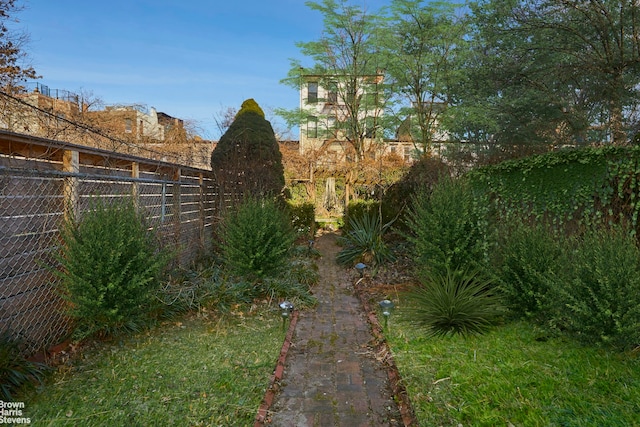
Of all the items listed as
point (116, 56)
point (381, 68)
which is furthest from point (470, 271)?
point (381, 68)

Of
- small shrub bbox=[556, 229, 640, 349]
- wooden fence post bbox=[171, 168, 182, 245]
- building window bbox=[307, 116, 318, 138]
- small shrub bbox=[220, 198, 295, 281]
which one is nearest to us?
small shrub bbox=[556, 229, 640, 349]

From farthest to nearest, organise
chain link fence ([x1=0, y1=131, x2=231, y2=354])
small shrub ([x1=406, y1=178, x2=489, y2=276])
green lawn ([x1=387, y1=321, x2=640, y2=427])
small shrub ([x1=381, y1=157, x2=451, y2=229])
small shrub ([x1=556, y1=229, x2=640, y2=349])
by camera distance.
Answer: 1. small shrub ([x1=381, y1=157, x2=451, y2=229])
2. small shrub ([x1=406, y1=178, x2=489, y2=276])
3. chain link fence ([x1=0, y1=131, x2=231, y2=354])
4. small shrub ([x1=556, y1=229, x2=640, y2=349])
5. green lawn ([x1=387, y1=321, x2=640, y2=427])

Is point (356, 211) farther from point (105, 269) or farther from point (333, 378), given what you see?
point (105, 269)

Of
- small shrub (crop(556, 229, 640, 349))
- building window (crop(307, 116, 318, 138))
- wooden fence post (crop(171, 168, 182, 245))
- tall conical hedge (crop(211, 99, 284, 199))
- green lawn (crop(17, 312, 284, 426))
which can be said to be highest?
building window (crop(307, 116, 318, 138))

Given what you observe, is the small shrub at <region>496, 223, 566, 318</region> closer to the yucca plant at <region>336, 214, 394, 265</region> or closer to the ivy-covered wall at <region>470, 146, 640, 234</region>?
the ivy-covered wall at <region>470, 146, 640, 234</region>

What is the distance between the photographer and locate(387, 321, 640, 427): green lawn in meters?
2.61

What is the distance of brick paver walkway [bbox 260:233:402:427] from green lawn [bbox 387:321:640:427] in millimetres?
286

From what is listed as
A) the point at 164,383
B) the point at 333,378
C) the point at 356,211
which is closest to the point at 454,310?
the point at 333,378

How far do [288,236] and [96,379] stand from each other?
12.0ft

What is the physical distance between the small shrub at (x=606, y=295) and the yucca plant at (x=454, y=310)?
104cm

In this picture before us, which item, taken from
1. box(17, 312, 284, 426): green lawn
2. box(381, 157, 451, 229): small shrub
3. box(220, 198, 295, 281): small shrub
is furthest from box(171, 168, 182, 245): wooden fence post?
box(381, 157, 451, 229): small shrub

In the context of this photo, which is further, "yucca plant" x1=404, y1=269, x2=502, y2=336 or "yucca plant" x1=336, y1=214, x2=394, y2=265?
"yucca plant" x1=336, y1=214, x2=394, y2=265

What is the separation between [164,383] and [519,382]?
112 inches

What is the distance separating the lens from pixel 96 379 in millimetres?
3158
